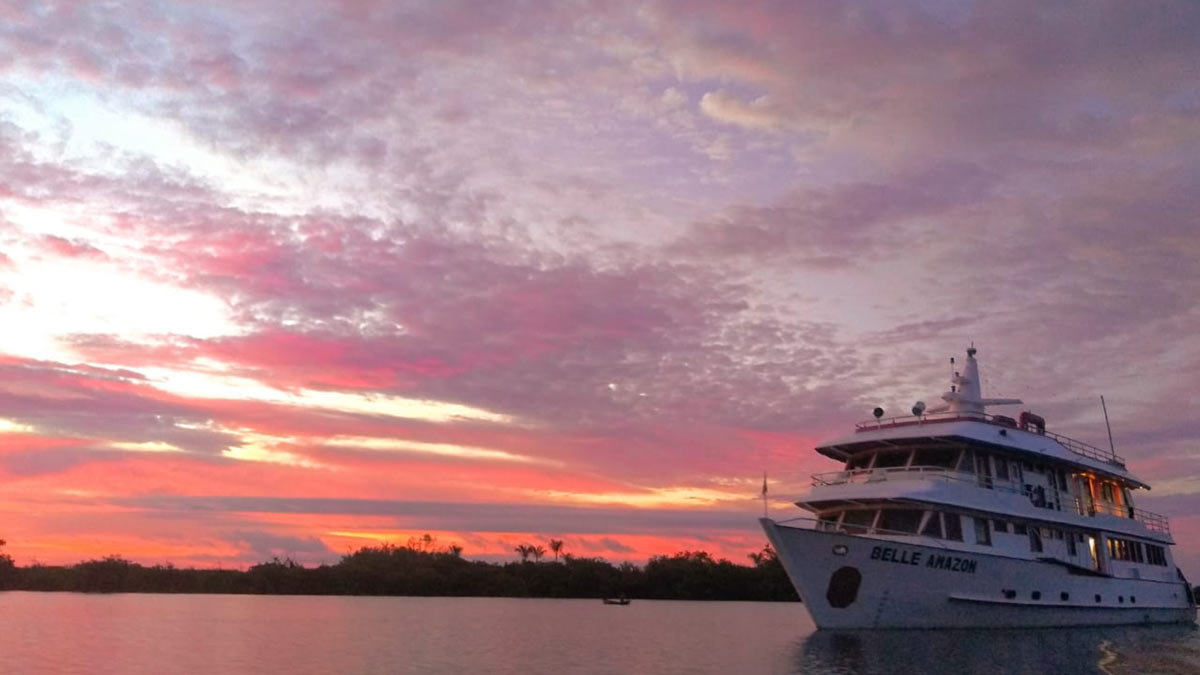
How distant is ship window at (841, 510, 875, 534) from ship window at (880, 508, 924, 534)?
21.3 inches

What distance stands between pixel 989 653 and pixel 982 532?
6.89 m

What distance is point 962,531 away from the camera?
127 ft

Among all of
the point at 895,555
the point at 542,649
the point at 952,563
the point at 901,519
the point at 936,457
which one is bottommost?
the point at 542,649

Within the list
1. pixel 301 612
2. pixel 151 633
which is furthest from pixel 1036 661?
pixel 301 612

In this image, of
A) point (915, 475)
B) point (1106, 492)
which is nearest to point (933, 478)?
point (915, 475)

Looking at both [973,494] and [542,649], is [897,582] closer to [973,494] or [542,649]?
[973,494]

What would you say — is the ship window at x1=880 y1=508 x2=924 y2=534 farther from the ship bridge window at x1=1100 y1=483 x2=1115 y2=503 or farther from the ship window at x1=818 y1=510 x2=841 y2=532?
the ship bridge window at x1=1100 y1=483 x2=1115 y2=503

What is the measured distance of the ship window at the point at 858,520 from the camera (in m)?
39.4

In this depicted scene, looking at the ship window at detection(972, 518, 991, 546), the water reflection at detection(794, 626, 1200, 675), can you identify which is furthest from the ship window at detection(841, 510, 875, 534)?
the ship window at detection(972, 518, 991, 546)

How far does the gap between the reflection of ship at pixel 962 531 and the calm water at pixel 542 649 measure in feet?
4.26

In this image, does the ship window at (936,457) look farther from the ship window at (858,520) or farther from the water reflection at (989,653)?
the water reflection at (989,653)

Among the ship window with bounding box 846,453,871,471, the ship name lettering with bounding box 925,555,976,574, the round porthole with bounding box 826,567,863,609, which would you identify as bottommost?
the round porthole with bounding box 826,567,863,609

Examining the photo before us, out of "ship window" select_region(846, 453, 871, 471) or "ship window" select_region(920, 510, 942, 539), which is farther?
"ship window" select_region(846, 453, 871, 471)

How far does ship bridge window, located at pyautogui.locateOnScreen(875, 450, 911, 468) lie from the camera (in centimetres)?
4175
